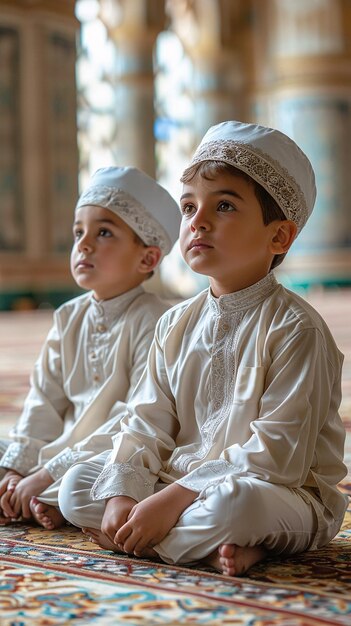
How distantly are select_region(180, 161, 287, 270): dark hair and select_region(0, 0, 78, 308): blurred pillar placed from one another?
36.1 feet

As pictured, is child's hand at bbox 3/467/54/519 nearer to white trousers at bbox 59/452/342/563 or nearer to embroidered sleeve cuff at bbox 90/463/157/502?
embroidered sleeve cuff at bbox 90/463/157/502

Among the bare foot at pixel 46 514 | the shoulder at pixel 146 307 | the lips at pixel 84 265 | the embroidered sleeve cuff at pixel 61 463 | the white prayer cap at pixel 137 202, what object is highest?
the white prayer cap at pixel 137 202

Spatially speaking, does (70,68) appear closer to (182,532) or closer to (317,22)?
(317,22)

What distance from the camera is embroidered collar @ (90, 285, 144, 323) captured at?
2.76 metres

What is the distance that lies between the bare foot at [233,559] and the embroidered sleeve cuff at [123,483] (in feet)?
0.72

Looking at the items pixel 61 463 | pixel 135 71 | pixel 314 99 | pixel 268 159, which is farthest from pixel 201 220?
pixel 314 99

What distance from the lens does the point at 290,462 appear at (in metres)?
2.06

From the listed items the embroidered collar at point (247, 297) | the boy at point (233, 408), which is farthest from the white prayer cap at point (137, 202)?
the embroidered collar at point (247, 297)

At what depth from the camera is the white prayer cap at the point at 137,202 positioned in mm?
2734

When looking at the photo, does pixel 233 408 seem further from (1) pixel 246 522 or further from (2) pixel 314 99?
(2) pixel 314 99

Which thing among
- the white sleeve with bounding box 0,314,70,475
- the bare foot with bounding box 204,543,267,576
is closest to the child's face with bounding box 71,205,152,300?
the white sleeve with bounding box 0,314,70,475

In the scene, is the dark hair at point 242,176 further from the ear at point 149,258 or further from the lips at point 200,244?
the ear at point 149,258

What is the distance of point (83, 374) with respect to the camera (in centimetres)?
276

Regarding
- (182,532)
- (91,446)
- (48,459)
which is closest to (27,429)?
(48,459)
